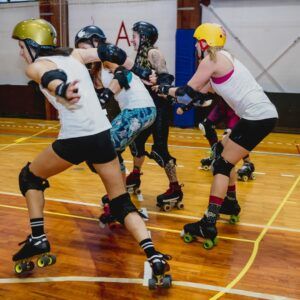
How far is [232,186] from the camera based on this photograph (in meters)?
3.93

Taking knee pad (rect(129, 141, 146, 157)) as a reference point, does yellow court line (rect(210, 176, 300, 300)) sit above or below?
below

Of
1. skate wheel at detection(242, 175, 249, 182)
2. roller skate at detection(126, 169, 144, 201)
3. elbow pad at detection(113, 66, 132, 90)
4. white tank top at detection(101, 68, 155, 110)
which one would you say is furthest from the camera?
skate wheel at detection(242, 175, 249, 182)

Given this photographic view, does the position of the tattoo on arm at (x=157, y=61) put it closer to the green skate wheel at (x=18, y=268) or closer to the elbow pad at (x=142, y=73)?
the elbow pad at (x=142, y=73)

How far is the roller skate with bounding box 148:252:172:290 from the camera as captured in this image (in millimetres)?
2598

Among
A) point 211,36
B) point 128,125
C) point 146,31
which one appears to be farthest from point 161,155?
point 211,36

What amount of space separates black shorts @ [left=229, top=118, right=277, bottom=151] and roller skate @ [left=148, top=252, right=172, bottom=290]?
113 centimetres

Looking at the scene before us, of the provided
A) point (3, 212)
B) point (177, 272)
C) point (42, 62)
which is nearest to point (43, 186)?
point (42, 62)

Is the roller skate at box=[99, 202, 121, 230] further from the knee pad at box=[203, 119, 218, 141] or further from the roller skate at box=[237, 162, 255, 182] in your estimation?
the knee pad at box=[203, 119, 218, 141]

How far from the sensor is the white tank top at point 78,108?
256 centimetres

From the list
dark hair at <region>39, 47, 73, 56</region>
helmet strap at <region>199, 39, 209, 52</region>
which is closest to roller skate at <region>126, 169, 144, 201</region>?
helmet strap at <region>199, 39, 209, 52</region>

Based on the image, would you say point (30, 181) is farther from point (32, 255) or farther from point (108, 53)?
point (108, 53)

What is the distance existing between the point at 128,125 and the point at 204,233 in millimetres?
1078

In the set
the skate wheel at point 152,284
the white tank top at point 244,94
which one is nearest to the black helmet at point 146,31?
the white tank top at point 244,94

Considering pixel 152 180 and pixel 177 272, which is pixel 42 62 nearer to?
pixel 177 272
